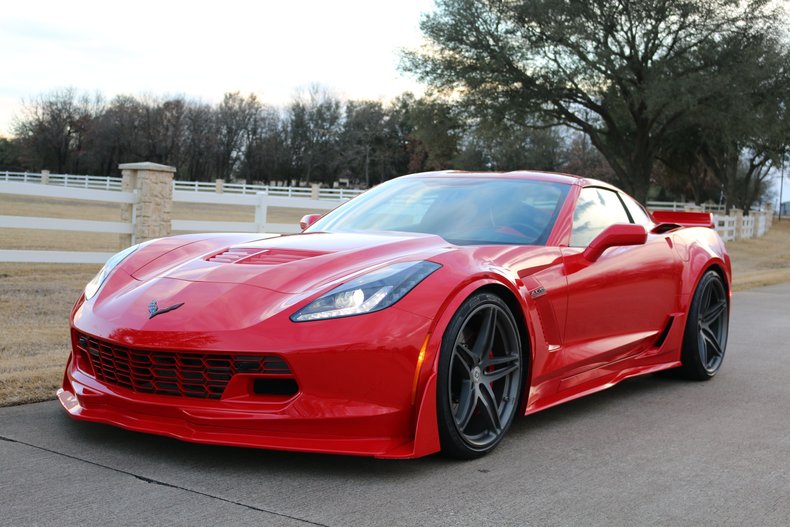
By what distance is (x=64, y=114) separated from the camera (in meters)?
91.2

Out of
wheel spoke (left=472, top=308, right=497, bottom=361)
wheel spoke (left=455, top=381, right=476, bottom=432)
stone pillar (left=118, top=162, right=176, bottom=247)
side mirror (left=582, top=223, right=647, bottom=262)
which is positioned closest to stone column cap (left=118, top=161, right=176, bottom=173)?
stone pillar (left=118, top=162, right=176, bottom=247)

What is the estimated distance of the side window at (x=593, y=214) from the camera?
16.1 ft

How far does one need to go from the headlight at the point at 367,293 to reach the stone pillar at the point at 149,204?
8.74 meters

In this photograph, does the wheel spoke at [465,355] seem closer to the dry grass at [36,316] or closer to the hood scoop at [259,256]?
the hood scoop at [259,256]

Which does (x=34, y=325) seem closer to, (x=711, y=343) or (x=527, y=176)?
(x=527, y=176)

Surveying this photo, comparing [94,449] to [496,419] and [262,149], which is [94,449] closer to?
[496,419]

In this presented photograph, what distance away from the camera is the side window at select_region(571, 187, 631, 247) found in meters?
4.92

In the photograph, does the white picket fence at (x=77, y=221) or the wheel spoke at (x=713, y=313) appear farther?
the white picket fence at (x=77, y=221)

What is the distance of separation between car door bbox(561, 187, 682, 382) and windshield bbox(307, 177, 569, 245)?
20 centimetres

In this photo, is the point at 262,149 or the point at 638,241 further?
the point at 262,149

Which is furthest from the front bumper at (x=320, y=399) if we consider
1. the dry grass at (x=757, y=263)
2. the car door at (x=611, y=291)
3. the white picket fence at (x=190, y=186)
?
the white picket fence at (x=190, y=186)

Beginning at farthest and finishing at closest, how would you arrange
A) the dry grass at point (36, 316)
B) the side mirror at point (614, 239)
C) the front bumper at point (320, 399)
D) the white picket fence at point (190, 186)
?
the white picket fence at point (190, 186)
the dry grass at point (36, 316)
the side mirror at point (614, 239)
the front bumper at point (320, 399)

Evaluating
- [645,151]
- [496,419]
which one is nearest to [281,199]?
[496,419]

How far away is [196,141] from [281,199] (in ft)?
273
